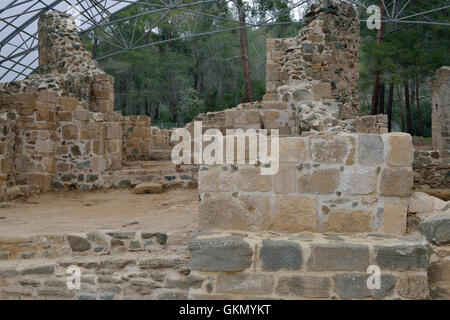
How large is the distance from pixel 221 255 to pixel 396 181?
1.65m

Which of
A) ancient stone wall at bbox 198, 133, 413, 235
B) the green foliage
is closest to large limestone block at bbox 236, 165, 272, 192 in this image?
ancient stone wall at bbox 198, 133, 413, 235

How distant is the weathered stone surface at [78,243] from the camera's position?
14.7 feet

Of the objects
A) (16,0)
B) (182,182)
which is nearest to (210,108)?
(16,0)

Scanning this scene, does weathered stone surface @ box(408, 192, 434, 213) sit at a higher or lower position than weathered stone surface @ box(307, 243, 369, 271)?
higher

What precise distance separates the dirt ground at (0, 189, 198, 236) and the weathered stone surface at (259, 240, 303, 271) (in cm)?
128

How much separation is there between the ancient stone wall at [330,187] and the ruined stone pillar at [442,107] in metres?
11.1

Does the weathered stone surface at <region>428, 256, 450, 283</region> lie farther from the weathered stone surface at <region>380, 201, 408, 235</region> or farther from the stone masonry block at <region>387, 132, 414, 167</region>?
the stone masonry block at <region>387, 132, 414, 167</region>

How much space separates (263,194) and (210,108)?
85.4 ft

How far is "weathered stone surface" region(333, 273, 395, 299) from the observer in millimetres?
3344

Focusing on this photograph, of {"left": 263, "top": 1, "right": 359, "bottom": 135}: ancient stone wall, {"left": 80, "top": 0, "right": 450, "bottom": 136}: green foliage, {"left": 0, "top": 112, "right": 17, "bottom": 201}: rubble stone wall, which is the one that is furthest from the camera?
{"left": 80, "top": 0, "right": 450, "bottom": 136}: green foliage

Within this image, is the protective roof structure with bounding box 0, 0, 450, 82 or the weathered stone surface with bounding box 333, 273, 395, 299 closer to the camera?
the weathered stone surface with bounding box 333, 273, 395, 299

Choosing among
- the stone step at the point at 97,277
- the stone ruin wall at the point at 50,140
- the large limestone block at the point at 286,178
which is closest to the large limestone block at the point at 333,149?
the large limestone block at the point at 286,178

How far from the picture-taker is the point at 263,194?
150 inches

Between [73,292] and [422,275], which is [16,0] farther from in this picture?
[422,275]
